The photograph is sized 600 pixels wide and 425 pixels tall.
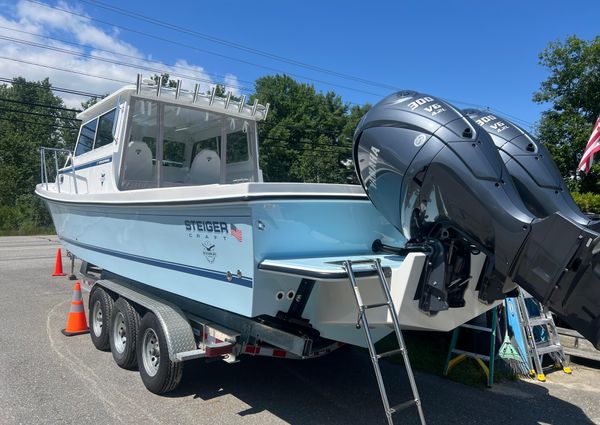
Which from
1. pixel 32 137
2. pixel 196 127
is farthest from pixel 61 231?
pixel 32 137

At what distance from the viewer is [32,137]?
139 ft

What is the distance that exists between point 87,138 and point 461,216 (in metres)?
5.78

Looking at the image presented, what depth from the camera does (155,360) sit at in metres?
4.43

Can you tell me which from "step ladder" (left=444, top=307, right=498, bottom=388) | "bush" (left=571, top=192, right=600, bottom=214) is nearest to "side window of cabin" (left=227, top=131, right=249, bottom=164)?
"step ladder" (left=444, top=307, right=498, bottom=388)

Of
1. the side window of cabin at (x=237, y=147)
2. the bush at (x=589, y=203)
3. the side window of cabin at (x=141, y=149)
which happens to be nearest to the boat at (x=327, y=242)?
the side window of cabin at (x=141, y=149)

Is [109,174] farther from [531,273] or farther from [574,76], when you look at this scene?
[574,76]

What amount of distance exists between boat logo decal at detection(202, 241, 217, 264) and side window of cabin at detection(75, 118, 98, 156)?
Answer: 3.82 meters

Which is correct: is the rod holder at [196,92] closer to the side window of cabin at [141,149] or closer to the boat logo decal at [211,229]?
the side window of cabin at [141,149]

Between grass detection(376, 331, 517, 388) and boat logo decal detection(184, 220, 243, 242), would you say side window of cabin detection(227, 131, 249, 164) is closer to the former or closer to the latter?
boat logo decal detection(184, 220, 243, 242)

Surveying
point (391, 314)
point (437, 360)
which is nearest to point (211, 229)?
point (391, 314)

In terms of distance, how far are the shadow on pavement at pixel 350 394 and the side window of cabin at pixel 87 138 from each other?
3.55 meters

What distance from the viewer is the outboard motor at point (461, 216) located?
2707 millimetres

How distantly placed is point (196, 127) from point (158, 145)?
0.71 m

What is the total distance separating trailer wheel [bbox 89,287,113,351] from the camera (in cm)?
539
